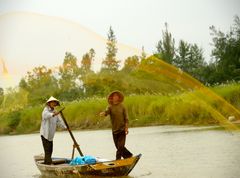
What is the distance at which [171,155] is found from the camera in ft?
35.7

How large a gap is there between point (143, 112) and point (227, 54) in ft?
20.9

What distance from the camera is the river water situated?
855cm

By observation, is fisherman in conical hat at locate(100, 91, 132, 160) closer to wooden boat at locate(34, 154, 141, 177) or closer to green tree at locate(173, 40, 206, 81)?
wooden boat at locate(34, 154, 141, 177)

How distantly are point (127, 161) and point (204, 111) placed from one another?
1142cm

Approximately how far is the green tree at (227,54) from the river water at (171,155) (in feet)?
33.8

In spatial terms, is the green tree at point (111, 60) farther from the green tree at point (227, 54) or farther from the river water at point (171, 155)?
the green tree at point (227, 54)

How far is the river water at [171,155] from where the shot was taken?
855 centimetres

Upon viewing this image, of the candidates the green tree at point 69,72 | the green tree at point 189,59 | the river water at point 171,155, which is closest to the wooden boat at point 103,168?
the river water at point 171,155

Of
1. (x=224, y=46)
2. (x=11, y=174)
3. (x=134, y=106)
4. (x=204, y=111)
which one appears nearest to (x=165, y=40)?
(x=224, y=46)

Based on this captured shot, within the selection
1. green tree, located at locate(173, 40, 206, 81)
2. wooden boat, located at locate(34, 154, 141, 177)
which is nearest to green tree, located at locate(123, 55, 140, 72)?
wooden boat, located at locate(34, 154, 141, 177)

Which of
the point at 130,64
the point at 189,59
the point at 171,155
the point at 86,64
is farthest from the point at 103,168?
the point at 189,59

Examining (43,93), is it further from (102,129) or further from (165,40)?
(165,40)

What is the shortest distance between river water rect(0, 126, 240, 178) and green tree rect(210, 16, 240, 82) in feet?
33.8

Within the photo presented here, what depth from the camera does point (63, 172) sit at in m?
8.70
